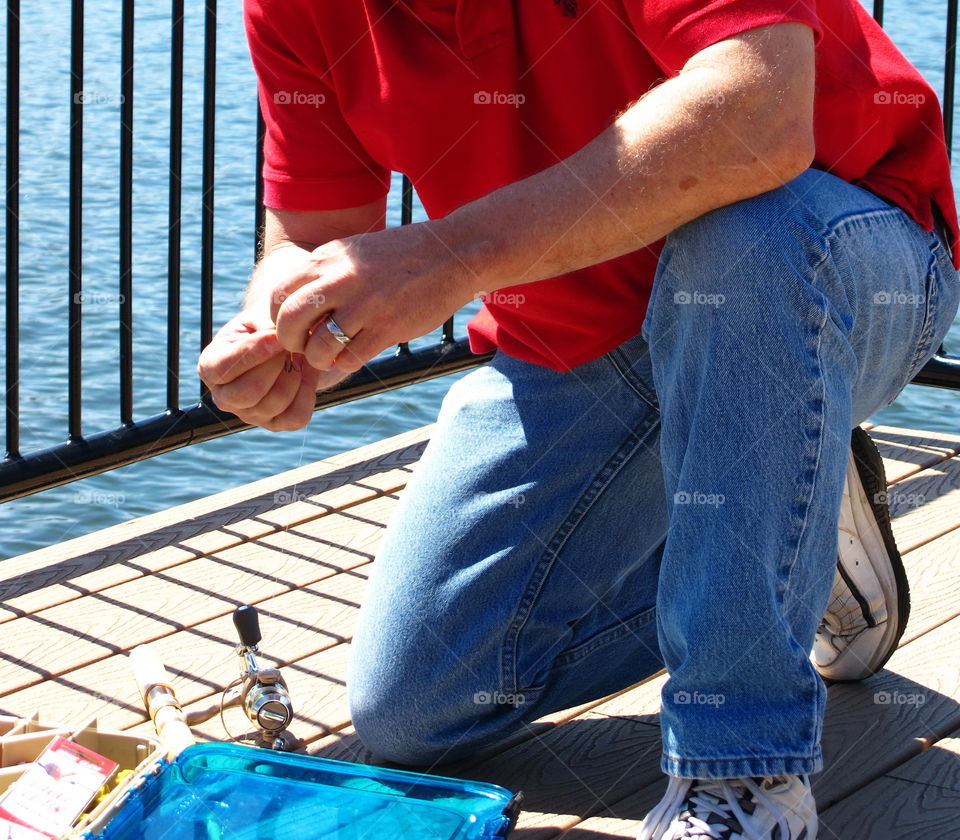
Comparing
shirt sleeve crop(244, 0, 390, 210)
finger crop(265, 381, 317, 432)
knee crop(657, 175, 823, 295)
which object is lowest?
finger crop(265, 381, 317, 432)

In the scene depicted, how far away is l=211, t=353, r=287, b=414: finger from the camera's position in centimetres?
155

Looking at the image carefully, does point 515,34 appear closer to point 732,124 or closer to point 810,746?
point 732,124

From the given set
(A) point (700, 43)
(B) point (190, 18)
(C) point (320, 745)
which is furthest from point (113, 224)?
(A) point (700, 43)

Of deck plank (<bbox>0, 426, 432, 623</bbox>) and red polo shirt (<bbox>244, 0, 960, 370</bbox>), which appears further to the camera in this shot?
deck plank (<bbox>0, 426, 432, 623</bbox>)

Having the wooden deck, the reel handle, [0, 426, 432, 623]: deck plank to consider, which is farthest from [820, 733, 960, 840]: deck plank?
[0, 426, 432, 623]: deck plank

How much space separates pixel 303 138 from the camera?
1.81m

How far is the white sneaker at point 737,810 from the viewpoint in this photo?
4.40 feet

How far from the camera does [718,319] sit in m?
1.37

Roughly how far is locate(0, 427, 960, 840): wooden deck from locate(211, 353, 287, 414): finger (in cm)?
53

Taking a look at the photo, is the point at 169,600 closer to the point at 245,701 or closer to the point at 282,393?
the point at 245,701

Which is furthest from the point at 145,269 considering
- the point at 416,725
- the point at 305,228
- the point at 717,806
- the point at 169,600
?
the point at 717,806

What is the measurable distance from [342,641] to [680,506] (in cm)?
88

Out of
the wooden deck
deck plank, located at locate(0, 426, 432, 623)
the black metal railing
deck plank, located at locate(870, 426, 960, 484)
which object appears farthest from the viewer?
deck plank, located at locate(870, 426, 960, 484)

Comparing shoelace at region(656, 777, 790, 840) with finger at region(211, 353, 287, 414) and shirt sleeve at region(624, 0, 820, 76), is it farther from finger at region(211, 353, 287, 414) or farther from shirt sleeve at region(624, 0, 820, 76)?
shirt sleeve at region(624, 0, 820, 76)
